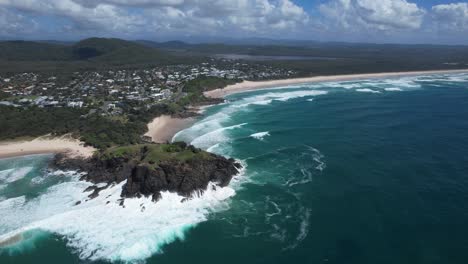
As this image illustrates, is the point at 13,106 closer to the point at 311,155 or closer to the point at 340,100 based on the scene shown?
the point at 311,155

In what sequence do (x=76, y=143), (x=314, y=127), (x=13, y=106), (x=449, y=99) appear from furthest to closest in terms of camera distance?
1. (x=449, y=99)
2. (x=13, y=106)
3. (x=314, y=127)
4. (x=76, y=143)

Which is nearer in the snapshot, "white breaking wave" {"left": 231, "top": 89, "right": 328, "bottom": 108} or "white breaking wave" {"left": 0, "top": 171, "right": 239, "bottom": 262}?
"white breaking wave" {"left": 0, "top": 171, "right": 239, "bottom": 262}

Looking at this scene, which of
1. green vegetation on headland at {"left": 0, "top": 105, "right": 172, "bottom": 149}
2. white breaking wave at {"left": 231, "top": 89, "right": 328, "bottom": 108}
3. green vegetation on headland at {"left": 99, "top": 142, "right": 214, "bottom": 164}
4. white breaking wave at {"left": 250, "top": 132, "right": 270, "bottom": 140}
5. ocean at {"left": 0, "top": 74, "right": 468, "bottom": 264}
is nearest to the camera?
ocean at {"left": 0, "top": 74, "right": 468, "bottom": 264}

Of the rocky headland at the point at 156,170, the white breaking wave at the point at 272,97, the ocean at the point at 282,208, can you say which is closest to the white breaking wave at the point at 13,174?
the ocean at the point at 282,208

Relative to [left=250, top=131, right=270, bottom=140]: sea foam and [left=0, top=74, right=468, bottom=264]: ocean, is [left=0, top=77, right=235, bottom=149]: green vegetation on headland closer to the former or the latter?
[left=0, top=74, right=468, bottom=264]: ocean

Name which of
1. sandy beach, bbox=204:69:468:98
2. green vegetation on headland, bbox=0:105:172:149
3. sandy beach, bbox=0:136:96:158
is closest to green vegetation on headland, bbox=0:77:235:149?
green vegetation on headland, bbox=0:105:172:149

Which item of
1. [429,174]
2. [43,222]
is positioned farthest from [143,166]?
[429,174]
